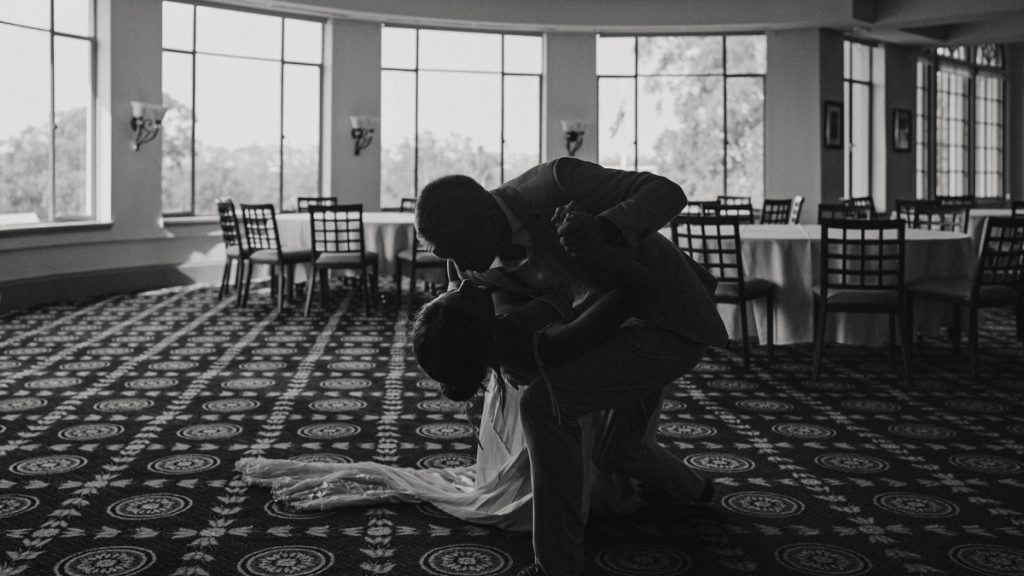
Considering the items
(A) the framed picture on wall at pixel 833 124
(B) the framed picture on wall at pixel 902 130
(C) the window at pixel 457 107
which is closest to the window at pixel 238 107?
(C) the window at pixel 457 107

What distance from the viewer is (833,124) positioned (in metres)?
12.7

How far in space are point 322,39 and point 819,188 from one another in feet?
23.6

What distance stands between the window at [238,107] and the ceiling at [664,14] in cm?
55

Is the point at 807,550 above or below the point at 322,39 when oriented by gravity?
below

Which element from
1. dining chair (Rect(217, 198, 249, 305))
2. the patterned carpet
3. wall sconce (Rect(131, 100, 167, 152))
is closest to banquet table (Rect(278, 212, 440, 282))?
dining chair (Rect(217, 198, 249, 305))

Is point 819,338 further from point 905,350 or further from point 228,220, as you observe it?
point 228,220

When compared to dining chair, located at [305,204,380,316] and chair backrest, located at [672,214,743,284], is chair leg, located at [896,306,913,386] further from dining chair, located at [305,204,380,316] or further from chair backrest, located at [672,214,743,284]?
dining chair, located at [305,204,380,316]

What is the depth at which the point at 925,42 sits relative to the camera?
13562 mm

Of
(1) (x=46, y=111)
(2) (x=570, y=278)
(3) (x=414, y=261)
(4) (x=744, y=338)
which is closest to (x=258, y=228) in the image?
(3) (x=414, y=261)

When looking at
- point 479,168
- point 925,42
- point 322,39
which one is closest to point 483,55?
point 479,168

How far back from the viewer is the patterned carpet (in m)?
2.42

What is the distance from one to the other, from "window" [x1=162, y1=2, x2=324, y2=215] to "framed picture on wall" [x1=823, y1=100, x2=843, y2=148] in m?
7.10

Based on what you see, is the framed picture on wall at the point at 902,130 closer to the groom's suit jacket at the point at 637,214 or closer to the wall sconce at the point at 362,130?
the wall sconce at the point at 362,130

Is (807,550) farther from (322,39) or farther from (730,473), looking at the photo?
(322,39)
